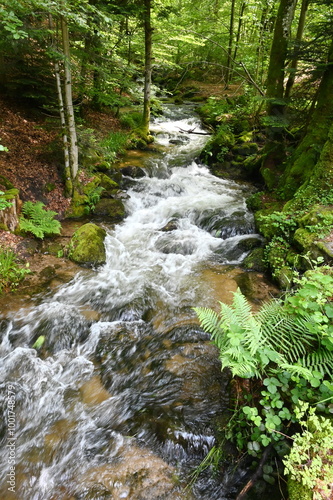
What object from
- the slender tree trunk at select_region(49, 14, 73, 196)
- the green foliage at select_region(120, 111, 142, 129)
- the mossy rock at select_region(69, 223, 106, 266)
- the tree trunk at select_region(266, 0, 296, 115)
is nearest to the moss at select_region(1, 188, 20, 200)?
the mossy rock at select_region(69, 223, 106, 266)

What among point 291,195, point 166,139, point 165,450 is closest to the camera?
point 165,450

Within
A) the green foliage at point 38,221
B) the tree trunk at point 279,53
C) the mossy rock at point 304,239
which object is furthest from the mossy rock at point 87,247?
the tree trunk at point 279,53

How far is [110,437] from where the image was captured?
342 cm

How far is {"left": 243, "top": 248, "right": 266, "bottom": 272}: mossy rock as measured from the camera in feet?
21.6

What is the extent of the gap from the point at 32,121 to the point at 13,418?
8590mm

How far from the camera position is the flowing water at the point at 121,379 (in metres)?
3.05

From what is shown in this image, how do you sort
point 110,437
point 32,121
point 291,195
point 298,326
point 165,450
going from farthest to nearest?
point 32,121
point 291,195
point 110,437
point 165,450
point 298,326

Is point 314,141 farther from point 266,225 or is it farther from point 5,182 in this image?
point 5,182

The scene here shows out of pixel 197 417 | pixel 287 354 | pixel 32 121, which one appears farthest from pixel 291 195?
pixel 32 121

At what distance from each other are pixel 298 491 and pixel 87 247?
584 centimetres

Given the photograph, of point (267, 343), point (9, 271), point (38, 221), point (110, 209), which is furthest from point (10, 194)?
point (267, 343)

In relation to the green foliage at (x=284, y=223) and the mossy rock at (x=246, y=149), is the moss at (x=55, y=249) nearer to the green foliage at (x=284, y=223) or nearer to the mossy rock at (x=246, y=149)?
the green foliage at (x=284, y=223)

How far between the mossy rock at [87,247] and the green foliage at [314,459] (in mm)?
5445

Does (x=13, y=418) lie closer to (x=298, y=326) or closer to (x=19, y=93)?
(x=298, y=326)
